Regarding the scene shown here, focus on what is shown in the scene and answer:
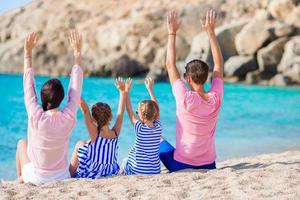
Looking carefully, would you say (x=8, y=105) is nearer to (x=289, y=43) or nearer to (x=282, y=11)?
(x=289, y=43)

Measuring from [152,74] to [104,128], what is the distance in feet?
111

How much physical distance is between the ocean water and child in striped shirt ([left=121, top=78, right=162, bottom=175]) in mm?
4240

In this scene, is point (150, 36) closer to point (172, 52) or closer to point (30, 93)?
point (172, 52)

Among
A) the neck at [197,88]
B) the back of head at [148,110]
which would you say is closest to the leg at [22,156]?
the back of head at [148,110]

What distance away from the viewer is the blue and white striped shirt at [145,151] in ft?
21.4

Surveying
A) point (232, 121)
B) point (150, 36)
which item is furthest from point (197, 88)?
point (150, 36)

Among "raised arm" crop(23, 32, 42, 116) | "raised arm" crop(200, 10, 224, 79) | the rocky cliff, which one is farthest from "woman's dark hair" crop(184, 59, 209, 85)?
the rocky cliff

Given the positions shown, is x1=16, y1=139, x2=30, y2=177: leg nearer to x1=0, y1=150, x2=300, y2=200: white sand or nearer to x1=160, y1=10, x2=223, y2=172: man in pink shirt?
x1=0, y1=150, x2=300, y2=200: white sand

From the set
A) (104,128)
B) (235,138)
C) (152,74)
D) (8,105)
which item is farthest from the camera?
(152,74)

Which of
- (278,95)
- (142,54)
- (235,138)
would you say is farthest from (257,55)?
(235,138)

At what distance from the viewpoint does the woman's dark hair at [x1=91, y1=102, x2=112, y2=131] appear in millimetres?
6277

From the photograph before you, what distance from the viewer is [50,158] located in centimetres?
595

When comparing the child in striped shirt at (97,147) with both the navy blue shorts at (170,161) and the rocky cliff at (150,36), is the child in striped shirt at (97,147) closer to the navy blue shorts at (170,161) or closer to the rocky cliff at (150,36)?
the navy blue shorts at (170,161)

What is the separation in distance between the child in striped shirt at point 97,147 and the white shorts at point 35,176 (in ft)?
0.92
